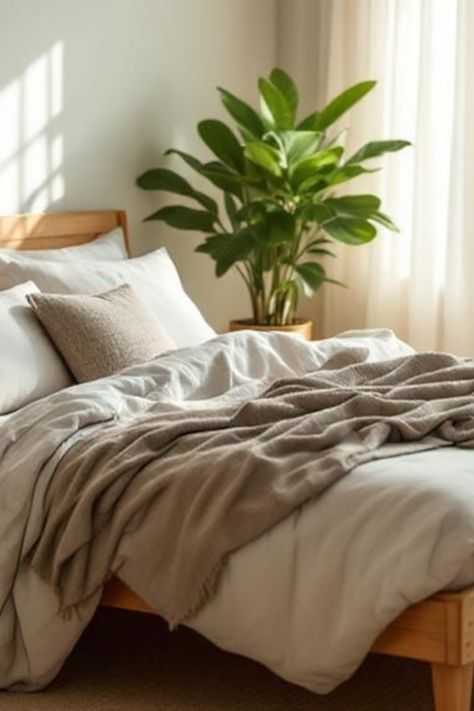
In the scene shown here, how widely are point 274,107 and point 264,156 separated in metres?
0.30

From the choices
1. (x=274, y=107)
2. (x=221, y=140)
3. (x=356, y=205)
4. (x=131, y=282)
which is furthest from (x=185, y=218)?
(x=131, y=282)

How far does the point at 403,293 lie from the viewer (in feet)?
21.0

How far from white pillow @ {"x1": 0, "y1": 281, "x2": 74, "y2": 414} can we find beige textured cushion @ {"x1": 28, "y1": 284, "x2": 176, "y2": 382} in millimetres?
32

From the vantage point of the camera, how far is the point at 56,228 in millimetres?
5262

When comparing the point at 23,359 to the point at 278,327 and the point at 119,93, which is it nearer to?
the point at 119,93

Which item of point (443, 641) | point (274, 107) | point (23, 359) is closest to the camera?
point (443, 641)

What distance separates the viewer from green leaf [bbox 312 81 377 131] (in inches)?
232

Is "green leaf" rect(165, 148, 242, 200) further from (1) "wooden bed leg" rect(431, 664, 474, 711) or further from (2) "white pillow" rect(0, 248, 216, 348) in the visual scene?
(1) "wooden bed leg" rect(431, 664, 474, 711)

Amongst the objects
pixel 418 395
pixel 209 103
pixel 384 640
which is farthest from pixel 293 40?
pixel 384 640

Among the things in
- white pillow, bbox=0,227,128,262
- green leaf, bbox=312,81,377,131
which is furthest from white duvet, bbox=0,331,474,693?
green leaf, bbox=312,81,377,131

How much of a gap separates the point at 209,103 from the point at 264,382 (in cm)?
233

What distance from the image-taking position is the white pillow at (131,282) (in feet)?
15.2

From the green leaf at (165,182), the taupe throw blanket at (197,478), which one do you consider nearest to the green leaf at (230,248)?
the green leaf at (165,182)

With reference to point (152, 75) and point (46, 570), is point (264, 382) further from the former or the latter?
point (152, 75)
